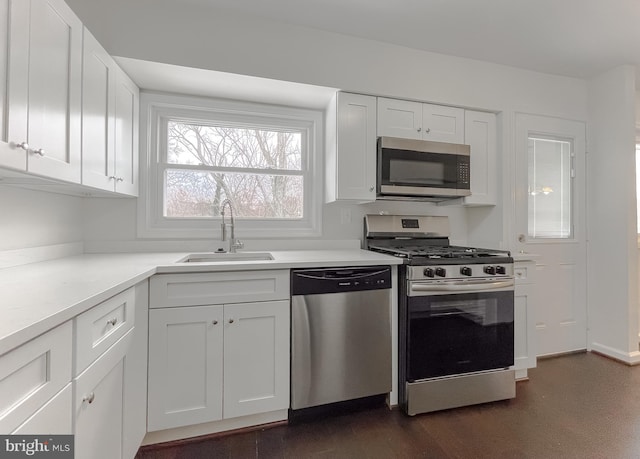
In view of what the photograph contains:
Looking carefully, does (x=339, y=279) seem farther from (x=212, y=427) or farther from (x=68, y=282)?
(x=68, y=282)

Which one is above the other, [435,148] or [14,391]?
[435,148]

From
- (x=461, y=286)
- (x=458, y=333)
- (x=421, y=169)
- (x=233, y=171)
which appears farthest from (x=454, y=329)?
(x=233, y=171)

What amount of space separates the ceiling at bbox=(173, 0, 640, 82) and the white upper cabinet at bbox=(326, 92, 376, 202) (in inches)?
18.9

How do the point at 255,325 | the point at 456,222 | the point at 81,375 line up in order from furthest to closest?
the point at 456,222
the point at 255,325
the point at 81,375

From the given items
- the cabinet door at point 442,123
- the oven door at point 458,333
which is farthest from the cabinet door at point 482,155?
the oven door at point 458,333

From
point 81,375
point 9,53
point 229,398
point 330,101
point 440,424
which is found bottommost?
point 440,424

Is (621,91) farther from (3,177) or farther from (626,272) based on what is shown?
(3,177)

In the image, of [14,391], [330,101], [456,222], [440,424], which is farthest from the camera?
[456,222]

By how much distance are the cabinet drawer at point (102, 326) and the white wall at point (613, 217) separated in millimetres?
3667

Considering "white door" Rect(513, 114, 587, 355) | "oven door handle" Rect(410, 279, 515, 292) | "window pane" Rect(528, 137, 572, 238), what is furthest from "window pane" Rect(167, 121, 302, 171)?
"window pane" Rect(528, 137, 572, 238)

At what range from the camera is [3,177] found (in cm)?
123

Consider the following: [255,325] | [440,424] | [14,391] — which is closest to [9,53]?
[14,391]

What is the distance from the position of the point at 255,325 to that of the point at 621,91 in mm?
3556

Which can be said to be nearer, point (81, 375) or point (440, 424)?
point (81, 375)
